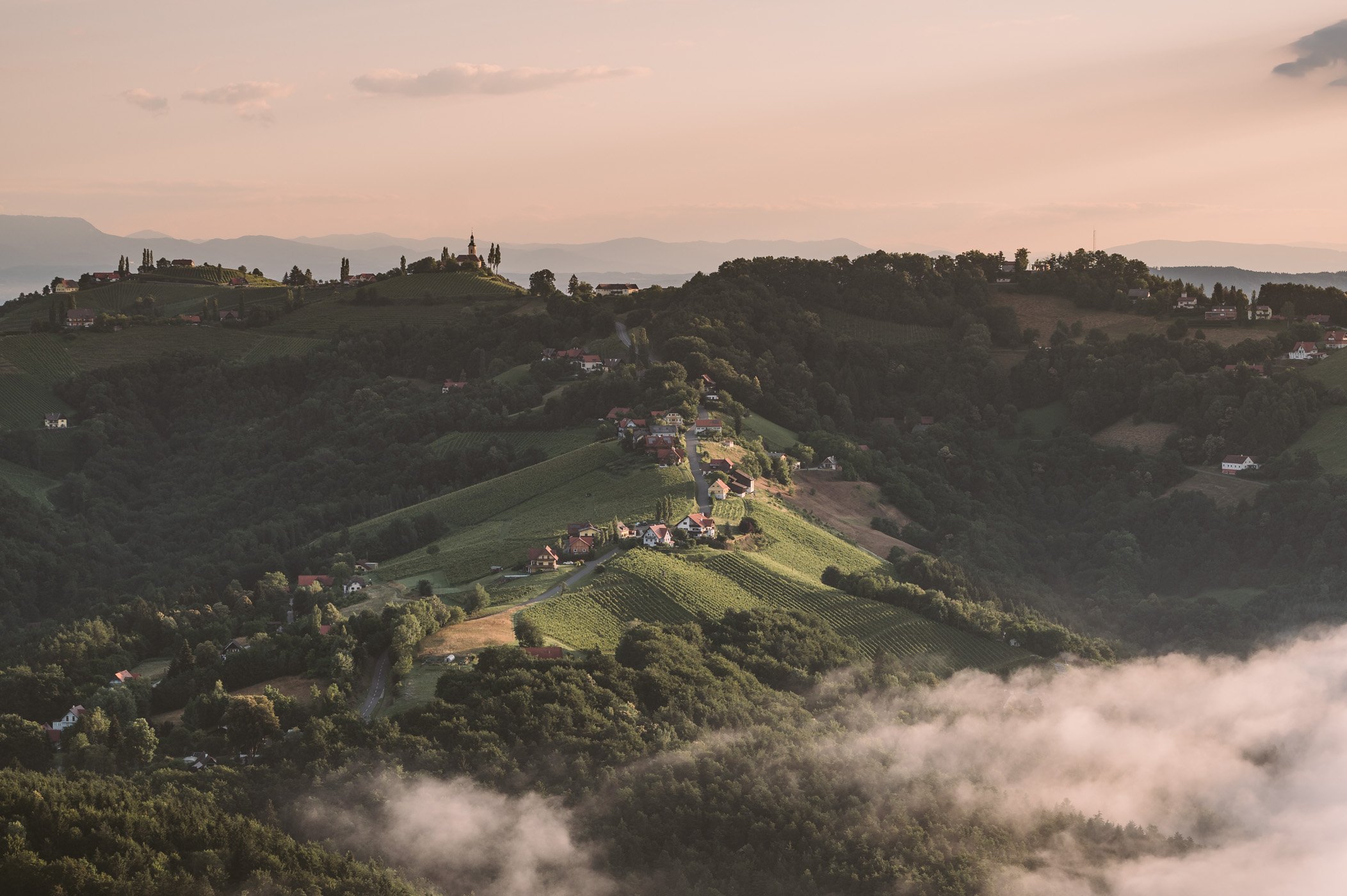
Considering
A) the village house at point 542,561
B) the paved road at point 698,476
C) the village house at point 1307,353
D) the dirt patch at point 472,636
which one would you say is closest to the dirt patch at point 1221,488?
the village house at point 1307,353

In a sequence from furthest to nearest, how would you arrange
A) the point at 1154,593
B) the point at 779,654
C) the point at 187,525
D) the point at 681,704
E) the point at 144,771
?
the point at 187,525 < the point at 1154,593 < the point at 779,654 < the point at 681,704 < the point at 144,771

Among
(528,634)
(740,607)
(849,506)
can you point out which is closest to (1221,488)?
(849,506)

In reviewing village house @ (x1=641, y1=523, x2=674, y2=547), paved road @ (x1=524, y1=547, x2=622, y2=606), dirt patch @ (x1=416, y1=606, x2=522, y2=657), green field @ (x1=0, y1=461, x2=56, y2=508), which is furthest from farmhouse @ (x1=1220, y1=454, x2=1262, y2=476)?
green field @ (x1=0, y1=461, x2=56, y2=508)

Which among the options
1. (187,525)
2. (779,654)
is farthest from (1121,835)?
(187,525)

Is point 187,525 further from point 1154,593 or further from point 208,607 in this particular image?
point 1154,593

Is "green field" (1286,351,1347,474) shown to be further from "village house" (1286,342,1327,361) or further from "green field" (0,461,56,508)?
"green field" (0,461,56,508)
